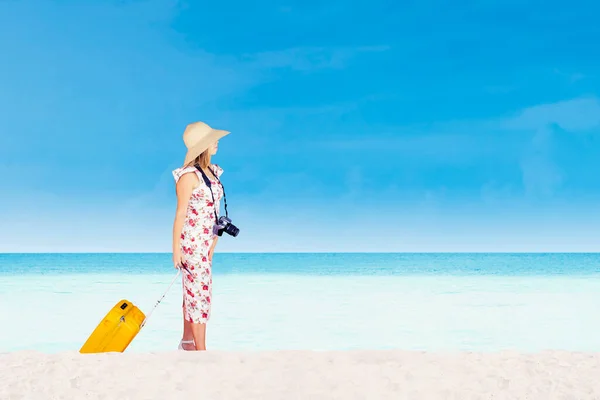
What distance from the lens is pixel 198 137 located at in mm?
4395

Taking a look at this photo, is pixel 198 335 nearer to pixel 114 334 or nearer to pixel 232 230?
pixel 114 334

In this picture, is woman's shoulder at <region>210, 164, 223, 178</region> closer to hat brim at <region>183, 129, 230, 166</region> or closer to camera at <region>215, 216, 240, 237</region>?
hat brim at <region>183, 129, 230, 166</region>

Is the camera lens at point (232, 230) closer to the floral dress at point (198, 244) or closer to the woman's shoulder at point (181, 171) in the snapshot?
the floral dress at point (198, 244)

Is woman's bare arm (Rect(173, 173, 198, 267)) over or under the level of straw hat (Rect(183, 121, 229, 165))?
under

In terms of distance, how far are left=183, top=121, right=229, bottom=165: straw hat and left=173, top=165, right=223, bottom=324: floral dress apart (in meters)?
0.10

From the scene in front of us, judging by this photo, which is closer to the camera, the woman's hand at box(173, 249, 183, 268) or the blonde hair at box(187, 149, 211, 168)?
the woman's hand at box(173, 249, 183, 268)

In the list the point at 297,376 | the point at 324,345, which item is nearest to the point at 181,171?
the point at 297,376

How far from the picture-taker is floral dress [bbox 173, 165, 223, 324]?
4297mm

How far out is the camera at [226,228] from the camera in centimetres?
436

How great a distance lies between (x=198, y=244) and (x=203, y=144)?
622 mm

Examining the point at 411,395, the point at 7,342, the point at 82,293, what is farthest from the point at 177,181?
the point at 82,293

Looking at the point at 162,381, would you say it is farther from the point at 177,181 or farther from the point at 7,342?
the point at 7,342

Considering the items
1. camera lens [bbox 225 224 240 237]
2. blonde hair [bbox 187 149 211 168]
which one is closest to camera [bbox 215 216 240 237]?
camera lens [bbox 225 224 240 237]

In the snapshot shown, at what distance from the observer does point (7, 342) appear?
7285 mm
